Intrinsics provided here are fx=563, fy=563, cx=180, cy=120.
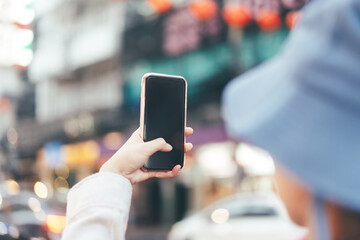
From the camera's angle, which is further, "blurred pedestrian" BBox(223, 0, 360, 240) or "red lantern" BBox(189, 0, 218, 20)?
"red lantern" BBox(189, 0, 218, 20)

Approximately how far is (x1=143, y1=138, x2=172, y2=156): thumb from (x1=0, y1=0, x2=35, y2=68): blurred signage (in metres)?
13.8

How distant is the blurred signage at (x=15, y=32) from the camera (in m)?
14.4

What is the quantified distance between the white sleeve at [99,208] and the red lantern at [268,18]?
15.4 metres

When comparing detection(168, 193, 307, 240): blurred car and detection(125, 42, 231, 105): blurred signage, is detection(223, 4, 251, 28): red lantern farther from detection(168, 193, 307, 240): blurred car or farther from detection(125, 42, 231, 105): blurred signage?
detection(168, 193, 307, 240): blurred car

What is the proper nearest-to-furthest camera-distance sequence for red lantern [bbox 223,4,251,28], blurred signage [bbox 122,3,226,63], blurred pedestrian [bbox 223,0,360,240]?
blurred pedestrian [bbox 223,0,360,240] → red lantern [bbox 223,4,251,28] → blurred signage [bbox 122,3,226,63]

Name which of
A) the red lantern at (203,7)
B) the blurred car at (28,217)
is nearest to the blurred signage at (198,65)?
the red lantern at (203,7)

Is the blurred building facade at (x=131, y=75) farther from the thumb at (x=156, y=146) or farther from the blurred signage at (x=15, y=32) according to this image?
the thumb at (x=156, y=146)

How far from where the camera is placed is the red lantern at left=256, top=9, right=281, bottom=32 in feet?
52.9

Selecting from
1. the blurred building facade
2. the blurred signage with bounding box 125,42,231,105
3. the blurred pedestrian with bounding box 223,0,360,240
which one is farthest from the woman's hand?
the blurred signage with bounding box 125,42,231,105

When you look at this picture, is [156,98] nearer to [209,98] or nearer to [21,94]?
[209,98]

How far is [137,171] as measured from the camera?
1.32 m

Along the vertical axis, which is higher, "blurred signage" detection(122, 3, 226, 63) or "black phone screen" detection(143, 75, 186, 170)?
"blurred signage" detection(122, 3, 226, 63)

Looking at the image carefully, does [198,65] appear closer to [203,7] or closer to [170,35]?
[170,35]

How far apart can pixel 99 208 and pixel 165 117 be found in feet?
1.31
